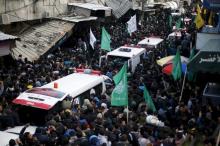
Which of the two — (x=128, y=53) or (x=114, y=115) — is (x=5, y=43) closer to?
(x=128, y=53)

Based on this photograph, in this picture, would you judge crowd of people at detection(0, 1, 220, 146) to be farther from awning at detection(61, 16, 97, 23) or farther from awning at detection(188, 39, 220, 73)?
awning at detection(61, 16, 97, 23)

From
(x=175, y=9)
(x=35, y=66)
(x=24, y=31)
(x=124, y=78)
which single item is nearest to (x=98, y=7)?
(x=24, y=31)

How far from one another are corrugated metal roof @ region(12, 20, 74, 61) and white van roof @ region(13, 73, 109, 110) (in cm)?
621

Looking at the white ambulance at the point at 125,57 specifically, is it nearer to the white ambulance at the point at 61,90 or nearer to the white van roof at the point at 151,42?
the white van roof at the point at 151,42

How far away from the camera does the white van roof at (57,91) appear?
1115cm

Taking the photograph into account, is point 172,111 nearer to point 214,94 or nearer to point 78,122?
point 214,94

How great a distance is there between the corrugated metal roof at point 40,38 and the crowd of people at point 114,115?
1587mm

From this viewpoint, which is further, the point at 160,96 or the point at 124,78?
the point at 160,96

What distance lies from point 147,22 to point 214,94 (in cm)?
2277

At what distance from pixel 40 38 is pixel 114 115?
1163 centimetres

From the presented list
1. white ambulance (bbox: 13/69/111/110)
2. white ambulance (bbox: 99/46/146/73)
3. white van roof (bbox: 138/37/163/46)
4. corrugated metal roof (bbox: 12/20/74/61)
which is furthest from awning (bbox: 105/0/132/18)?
white ambulance (bbox: 13/69/111/110)

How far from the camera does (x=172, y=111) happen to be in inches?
486

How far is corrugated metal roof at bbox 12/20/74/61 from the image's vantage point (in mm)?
20042

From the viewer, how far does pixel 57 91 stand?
11.9m
